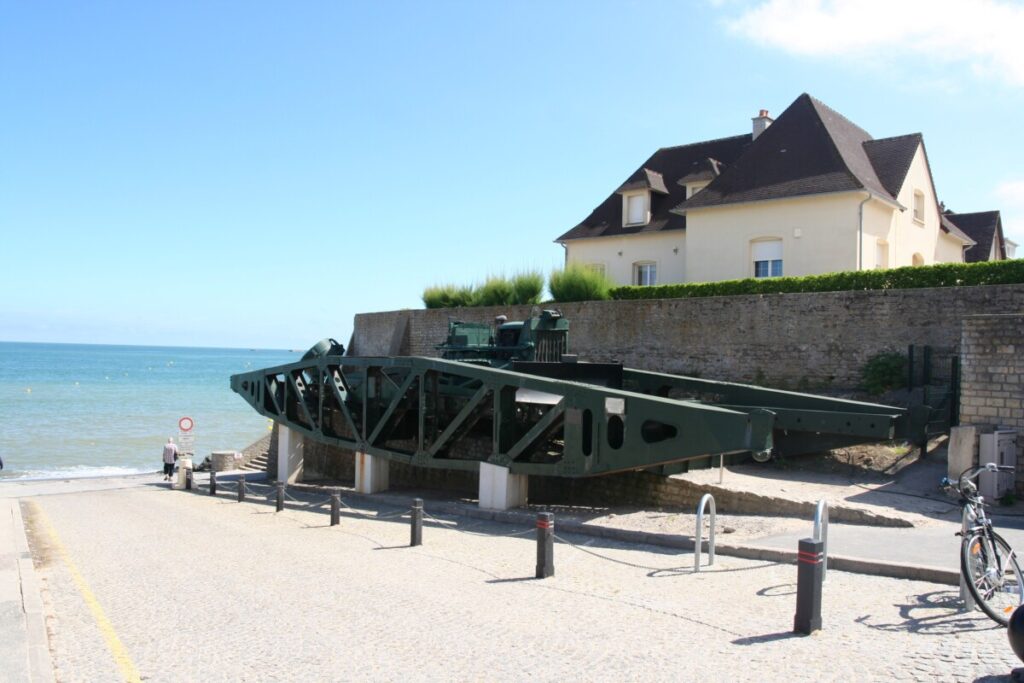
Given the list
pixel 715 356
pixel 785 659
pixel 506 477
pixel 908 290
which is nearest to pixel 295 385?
pixel 506 477

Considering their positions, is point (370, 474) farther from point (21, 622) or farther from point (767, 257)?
point (767, 257)

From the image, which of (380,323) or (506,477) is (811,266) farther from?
(380,323)

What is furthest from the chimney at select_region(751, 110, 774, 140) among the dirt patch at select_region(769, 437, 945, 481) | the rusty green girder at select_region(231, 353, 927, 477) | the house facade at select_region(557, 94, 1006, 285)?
the dirt patch at select_region(769, 437, 945, 481)

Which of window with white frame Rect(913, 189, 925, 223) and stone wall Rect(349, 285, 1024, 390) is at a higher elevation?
window with white frame Rect(913, 189, 925, 223)

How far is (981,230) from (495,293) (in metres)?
22.4

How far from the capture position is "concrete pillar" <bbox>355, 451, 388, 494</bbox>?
18.5 m

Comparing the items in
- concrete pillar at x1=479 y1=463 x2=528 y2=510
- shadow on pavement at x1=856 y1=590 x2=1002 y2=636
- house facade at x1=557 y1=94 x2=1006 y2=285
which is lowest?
concrete pillar at x1=479 y1=463 x2=528 y2=510

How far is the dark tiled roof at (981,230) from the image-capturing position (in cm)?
3484

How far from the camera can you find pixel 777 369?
19.8 metres

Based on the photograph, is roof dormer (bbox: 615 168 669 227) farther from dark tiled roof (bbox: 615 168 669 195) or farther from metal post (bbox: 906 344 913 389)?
metal post (bbox: 906 344 913 389)

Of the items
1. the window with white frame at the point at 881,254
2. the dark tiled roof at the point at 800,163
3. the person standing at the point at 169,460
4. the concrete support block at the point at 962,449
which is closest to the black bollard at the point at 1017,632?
the concrete support block at the point at 962,449

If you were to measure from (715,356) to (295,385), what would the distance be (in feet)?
35.5

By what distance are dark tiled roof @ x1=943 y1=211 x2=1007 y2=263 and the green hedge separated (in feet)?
58.6

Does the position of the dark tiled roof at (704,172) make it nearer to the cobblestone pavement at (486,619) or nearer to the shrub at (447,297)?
the shrub at (447,297)
